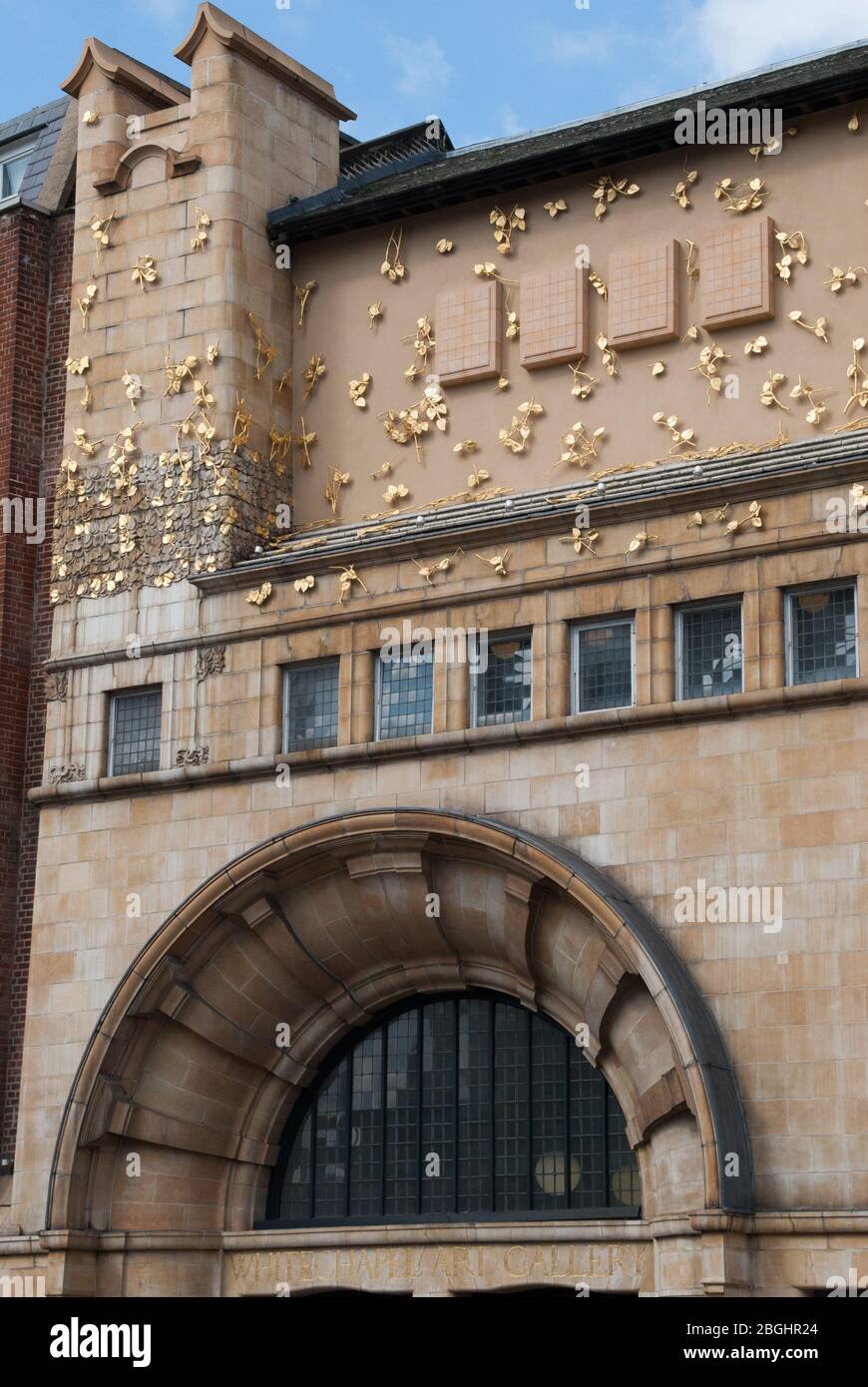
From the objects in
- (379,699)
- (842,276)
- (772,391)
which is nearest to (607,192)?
(842,276)

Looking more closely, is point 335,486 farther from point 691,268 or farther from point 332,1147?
point 332,1147

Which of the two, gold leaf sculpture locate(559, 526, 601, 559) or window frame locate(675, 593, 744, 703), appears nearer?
window frame locate(675, 593, 744, 703)

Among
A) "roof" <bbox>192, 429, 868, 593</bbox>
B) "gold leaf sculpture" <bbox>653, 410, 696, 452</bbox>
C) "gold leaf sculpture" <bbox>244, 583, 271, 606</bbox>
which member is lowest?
"gold leaf sculpture" <bbox>244, 583, 271, 606</bbox>

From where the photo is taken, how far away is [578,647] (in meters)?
27.0

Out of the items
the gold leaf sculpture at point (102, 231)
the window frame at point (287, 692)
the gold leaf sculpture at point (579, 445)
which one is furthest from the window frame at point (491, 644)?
the gold leaf sculpture at point (102, 231)

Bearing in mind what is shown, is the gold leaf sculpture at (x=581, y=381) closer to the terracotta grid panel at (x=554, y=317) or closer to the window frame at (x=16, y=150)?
the terracotta grid panel at (x=554, y=317)

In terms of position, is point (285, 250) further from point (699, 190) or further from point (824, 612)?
point (824, 612)

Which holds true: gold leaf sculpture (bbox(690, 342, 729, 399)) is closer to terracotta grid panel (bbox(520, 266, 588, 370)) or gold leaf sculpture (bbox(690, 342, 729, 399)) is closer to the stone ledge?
terracotta grid panel (bbox(520, 266, 588, 370))

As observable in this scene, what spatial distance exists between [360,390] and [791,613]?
7.65 m

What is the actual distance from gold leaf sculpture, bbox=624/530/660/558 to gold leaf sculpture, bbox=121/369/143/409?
8.01 metres

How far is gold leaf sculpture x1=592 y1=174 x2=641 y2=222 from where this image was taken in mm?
29266

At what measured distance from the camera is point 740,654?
2586 cm

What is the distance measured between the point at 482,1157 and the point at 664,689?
234 inches

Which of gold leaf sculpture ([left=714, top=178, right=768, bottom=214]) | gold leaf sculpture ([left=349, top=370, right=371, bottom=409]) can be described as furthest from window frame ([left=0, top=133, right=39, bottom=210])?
gold leaf sculpture ([left=714, top=178, right=768, bottom=214])
